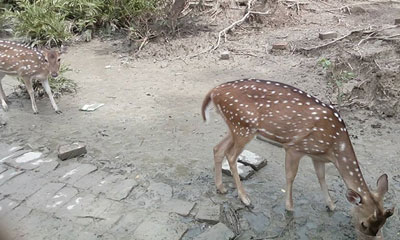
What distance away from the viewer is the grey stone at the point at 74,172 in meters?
4.71

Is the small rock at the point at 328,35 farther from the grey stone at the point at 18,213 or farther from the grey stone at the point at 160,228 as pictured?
the grey stone at the point at 18,213

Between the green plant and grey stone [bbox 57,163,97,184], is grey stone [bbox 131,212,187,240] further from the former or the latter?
the green plant

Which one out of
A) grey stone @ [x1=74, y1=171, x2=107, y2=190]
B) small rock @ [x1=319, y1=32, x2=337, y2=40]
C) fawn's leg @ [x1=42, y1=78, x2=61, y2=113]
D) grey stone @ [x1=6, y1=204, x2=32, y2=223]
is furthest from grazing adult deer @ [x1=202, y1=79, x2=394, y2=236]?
small rock @ [x1=319, y1=32, x2=337, y2=40]

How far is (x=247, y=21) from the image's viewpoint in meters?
10.0

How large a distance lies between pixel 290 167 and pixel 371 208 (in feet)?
2.63

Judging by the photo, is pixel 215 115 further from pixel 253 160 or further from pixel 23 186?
pixel 23 186

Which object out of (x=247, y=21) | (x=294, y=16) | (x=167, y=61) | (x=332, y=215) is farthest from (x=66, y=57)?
(x=332, y=215)

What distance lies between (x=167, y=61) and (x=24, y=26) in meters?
3.48

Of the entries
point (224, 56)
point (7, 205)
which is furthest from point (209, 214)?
point (224, 56)

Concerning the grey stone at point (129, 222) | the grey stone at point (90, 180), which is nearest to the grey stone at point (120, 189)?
the grey stone at point (90, 180)

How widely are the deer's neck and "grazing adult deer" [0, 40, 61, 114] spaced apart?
14.0 feet

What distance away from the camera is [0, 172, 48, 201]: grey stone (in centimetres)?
446

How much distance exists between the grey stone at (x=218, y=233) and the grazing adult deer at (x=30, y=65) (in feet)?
12.2

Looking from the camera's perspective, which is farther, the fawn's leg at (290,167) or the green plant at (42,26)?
the green plant at (42,26)
